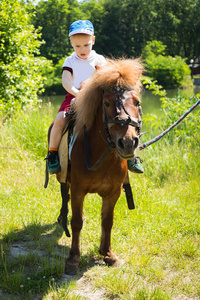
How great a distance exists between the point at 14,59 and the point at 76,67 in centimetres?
537

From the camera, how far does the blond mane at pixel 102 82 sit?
8.36ft

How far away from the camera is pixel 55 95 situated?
37531 mm

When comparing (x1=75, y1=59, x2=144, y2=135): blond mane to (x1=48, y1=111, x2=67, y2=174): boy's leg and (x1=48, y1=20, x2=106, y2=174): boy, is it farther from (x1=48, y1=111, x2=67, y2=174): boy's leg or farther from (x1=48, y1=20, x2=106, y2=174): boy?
(x1=48, y1=111, x2=67, y2=174): boy's leg

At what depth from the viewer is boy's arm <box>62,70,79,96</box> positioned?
10.5 feet

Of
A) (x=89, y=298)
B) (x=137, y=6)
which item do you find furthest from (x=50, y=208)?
(x=137, y=6)

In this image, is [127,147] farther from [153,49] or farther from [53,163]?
[153,49]

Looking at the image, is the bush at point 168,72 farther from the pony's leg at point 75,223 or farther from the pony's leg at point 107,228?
the pony's leg at point 75,223

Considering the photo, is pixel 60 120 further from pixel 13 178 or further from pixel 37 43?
pixel 37 43

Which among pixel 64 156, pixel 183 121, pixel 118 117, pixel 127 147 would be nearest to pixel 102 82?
pixel 118 117

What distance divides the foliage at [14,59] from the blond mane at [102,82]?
5121mm

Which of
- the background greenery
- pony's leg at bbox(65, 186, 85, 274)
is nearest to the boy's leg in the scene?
pony's leg at bbox(65, 186, 85, 274)

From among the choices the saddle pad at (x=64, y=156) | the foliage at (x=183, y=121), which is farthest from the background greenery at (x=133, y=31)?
the saddle pad at (x=64, y=156)

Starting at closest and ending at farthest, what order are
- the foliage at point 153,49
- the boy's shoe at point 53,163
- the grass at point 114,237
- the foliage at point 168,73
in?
1. the grass at point 114,237
2. the boy's shoe at point 53,163
3. the foliage at point 168,73
4. the foliage at point 153,49

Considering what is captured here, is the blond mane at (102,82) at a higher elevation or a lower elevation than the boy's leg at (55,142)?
higher
